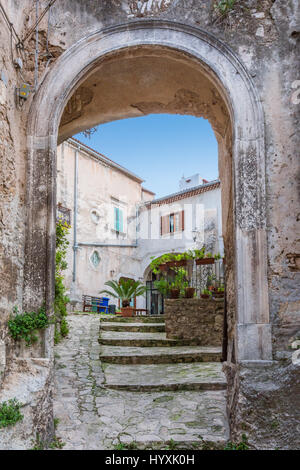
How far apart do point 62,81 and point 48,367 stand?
2.90m

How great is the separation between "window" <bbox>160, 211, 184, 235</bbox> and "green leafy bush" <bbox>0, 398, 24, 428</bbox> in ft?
51.8

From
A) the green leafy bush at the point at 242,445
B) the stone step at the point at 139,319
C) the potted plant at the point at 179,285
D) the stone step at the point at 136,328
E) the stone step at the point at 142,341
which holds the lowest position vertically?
the green leafy bush at the point at 242,445

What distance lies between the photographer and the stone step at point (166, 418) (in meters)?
4.34

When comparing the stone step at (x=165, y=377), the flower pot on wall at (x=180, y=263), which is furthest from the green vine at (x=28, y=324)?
the flower pot on wall at (x=180, y=263)

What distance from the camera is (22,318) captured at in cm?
423

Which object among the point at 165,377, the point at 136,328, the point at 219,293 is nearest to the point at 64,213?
the point at 136,328

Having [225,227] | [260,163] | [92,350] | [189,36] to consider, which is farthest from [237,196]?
[92,350]

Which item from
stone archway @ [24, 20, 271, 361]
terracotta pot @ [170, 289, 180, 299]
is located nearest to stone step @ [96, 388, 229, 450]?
stone archway @ [24, 20, 271, 361]

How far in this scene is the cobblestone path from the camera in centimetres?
438

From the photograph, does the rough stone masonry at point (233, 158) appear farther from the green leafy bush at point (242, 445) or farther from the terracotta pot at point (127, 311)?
the terracotta pot at point (127, 311)

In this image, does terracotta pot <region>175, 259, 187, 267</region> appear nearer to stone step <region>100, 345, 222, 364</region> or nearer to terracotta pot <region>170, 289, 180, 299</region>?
terracotta pot <region>170, 289, 180, 299</region>

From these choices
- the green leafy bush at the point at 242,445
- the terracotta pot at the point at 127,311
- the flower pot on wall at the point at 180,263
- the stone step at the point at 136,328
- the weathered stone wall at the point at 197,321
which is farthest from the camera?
the terracotta pot at the point at 127,311

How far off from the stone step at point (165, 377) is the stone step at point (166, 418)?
9 centimetres

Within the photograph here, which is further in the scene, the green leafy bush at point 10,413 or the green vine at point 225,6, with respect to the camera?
the green vine at point 225,6
